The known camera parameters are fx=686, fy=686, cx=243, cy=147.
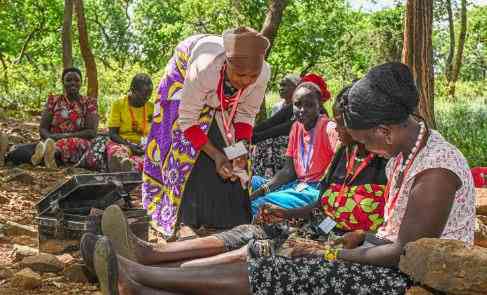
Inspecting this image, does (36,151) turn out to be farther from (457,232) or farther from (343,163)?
(457,232)

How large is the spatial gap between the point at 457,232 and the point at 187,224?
75.6 inches

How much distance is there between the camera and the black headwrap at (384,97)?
265cm

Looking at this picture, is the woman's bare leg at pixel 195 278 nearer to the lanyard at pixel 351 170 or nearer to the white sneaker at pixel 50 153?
the lanyard at pixel 351 170

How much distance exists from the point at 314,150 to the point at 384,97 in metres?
2.46

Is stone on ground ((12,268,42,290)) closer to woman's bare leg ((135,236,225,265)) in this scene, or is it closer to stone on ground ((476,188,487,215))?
woman's bare leg ((135,236,225,265))

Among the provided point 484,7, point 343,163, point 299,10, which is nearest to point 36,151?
point 343,163

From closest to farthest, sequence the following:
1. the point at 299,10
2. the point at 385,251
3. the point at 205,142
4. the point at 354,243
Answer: the point at 385,251 < the point at 354,243 < the point at 205,142 < the point at 299,10

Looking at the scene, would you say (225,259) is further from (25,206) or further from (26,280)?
(25,206)

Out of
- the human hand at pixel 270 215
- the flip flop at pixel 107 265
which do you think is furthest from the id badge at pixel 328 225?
the flip flop at pixel 107 265

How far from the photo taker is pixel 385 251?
8.82 feet

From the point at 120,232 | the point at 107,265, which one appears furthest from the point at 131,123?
the point at 107,265

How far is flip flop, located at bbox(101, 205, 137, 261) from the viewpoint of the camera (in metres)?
3.19

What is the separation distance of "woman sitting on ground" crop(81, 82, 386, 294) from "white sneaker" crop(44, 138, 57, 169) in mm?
4283

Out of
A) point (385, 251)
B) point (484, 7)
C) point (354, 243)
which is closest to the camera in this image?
point (385, 251)
